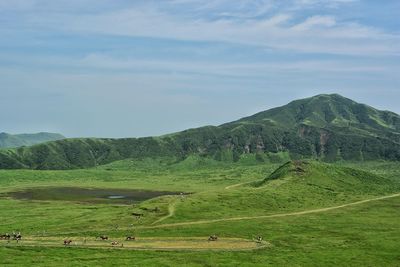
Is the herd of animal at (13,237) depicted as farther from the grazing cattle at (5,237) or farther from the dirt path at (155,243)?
the dirt path at (155,243)

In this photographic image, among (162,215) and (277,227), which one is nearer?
(277,227)

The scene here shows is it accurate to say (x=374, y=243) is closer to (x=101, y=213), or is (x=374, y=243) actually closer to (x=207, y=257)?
(x=207, y=257)

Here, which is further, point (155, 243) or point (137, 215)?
point (137, 215)

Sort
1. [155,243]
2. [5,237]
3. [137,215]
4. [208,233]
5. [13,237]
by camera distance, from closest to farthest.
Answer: [155,243], [13,237], [5,237], [208,233], [137,215]

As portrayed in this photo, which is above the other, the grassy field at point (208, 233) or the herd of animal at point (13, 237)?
the herd of animal at point (13, 237)

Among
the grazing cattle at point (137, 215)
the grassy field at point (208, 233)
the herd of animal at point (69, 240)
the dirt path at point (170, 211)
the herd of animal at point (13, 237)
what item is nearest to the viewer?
the grassy field at point (208, 233)

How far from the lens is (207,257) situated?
11444 centimetres

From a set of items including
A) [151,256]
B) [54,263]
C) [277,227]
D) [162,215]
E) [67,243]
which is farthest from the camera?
[162,215]

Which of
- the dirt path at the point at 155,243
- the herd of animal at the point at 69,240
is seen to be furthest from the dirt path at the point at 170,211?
the dirt path at the point at 155,243

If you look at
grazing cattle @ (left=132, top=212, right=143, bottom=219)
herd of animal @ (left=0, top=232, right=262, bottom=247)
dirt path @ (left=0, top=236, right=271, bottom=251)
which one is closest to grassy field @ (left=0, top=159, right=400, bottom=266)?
dirt path @ (left=0, top=236, right=271, bottom=251)

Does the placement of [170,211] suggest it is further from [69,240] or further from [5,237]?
[5,237]

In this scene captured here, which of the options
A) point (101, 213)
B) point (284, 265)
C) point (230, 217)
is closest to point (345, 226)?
point (230, 217)

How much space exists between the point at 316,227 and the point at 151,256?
62531mm

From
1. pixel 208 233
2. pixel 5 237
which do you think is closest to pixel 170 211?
pixel 208 233
